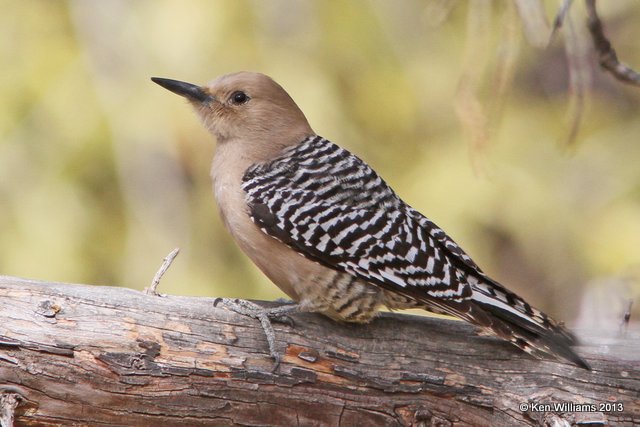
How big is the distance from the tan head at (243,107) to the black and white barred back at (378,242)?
0.72 ft

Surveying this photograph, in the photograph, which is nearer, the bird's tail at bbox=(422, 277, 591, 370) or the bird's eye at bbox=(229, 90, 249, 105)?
the bird's tail at bbox=(422, 277, 591, 370)

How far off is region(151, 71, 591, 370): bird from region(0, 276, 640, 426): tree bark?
4.1 inches

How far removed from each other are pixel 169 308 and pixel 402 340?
97cm

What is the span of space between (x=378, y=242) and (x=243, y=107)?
3.42 ft

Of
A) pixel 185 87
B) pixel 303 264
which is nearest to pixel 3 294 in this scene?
pixel 303 264

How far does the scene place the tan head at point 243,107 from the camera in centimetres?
422

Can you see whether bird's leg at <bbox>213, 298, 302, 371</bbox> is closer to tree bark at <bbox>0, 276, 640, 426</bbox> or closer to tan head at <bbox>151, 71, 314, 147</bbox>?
tree bark at <bbox>0, 276, 640, 426</bbox>

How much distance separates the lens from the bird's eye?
427 cm

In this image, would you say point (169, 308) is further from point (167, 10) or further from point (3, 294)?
point (167, 10)

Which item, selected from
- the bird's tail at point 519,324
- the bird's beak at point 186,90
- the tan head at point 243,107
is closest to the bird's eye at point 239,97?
the tan head at point 243,107

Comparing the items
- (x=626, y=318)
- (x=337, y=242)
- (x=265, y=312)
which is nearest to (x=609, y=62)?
(x=626, y=318)

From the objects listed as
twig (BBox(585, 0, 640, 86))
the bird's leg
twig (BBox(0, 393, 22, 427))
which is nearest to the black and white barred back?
the bird's leg

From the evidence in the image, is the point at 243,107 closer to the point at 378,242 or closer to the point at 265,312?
the point at 378,242

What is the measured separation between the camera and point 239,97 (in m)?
4.28
